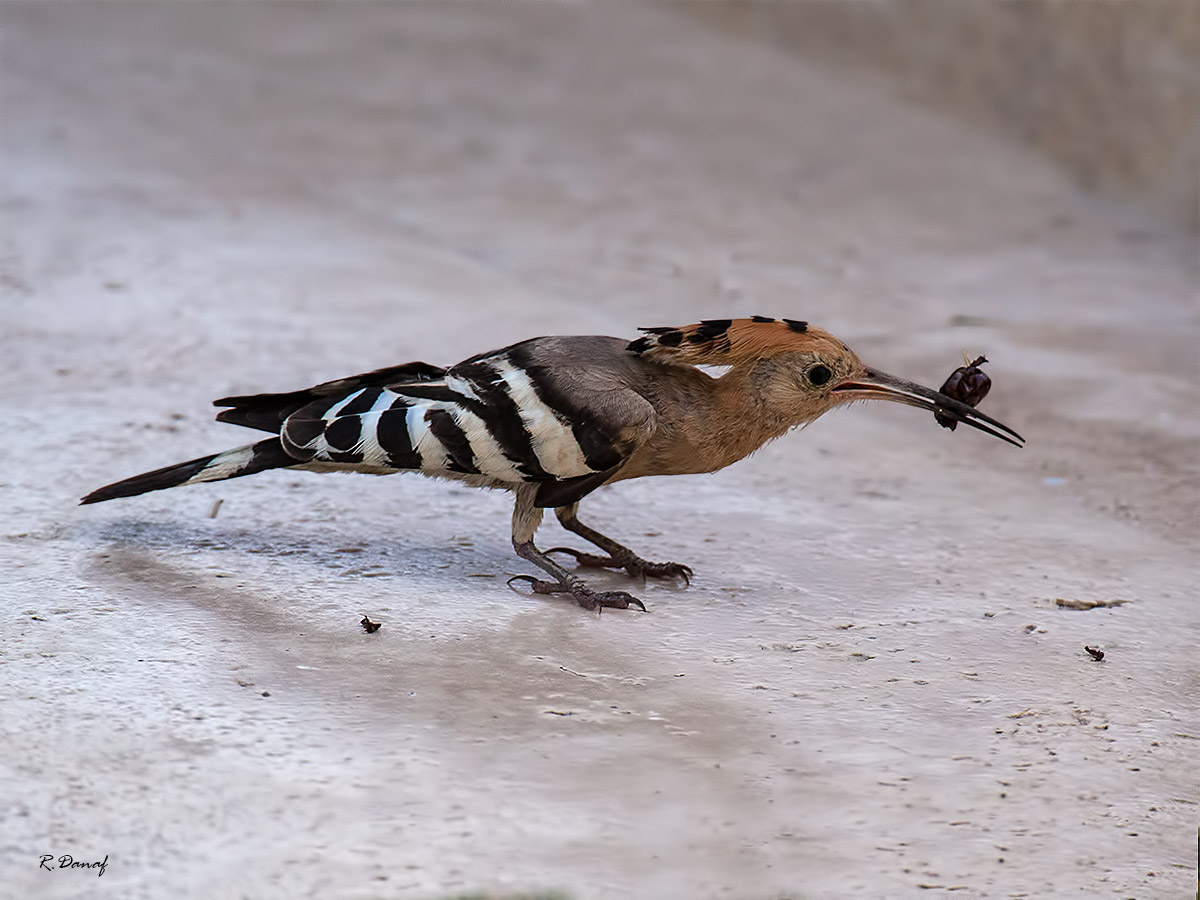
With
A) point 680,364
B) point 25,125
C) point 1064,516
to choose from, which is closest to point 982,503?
point 1064,516

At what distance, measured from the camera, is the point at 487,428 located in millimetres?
3314

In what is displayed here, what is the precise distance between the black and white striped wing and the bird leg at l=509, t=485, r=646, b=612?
0.29 ft

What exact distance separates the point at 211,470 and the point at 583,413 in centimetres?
99

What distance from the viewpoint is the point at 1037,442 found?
502cm

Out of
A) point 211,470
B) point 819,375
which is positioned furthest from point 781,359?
point 211,470

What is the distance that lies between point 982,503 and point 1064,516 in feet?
0.80

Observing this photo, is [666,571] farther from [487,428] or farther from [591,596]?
[487,428]

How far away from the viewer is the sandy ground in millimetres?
2391

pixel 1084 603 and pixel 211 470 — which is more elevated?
pixel 1084 603

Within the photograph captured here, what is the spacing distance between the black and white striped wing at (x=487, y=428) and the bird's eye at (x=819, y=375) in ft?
1.32

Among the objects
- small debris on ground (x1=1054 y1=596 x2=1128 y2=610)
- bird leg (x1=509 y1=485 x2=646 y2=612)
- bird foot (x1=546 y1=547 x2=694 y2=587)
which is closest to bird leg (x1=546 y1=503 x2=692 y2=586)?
bird foot (x1=546 y1=547 x2=694 y2=587)

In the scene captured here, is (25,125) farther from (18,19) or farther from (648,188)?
(648,188)

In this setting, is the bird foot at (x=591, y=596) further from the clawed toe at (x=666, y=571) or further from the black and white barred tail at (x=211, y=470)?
the black and white barred tail at (x=211, y=470)
